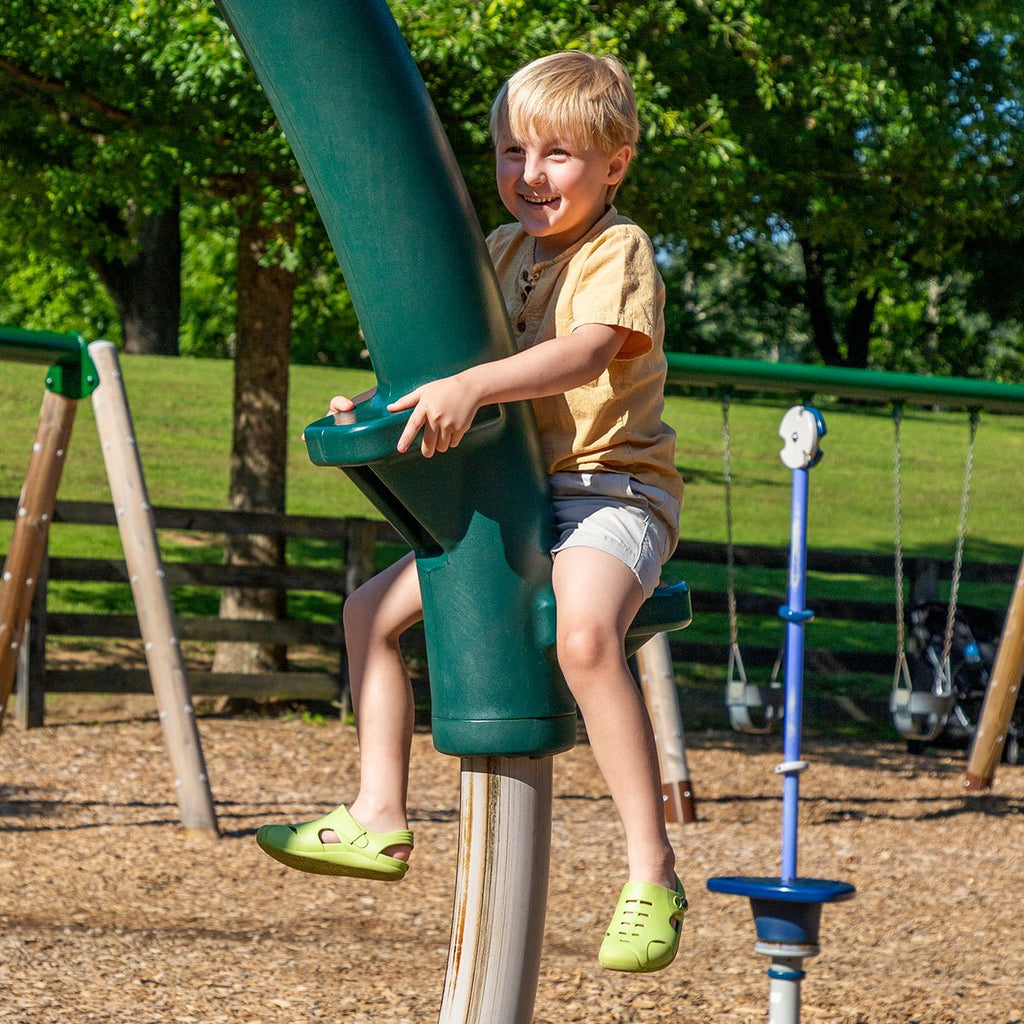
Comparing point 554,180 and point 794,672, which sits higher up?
point 554,180

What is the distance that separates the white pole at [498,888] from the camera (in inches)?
62.5

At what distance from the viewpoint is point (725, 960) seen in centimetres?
430

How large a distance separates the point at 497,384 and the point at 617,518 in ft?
0.82

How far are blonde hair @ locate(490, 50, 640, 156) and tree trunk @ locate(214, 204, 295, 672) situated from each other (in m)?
6.38

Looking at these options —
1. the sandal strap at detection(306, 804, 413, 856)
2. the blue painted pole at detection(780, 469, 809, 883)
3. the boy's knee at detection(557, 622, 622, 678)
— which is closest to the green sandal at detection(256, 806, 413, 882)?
the sandal strap at detection(306, 804, 413, 856)

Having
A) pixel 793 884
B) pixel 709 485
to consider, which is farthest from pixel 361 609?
pixel 709 485

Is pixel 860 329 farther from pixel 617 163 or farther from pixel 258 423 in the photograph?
pixel 617 163

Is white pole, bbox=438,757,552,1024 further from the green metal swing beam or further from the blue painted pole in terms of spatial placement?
the green metal swing beam

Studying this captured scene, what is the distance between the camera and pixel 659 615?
169 cm

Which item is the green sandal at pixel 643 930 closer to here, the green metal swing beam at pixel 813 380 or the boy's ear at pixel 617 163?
the boy's ear at pixel 617 163

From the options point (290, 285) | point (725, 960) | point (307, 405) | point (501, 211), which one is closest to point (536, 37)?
point (501, 211)

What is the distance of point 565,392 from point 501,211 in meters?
5.67

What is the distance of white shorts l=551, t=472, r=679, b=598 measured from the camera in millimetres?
1561

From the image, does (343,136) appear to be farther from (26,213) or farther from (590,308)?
(26,213)
